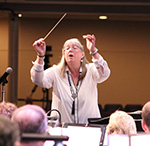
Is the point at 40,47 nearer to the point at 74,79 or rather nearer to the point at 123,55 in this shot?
the point at 74,79

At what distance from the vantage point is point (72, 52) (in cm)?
340

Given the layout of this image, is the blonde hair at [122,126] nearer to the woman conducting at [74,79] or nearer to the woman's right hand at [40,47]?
the woman conducting at [74,79]

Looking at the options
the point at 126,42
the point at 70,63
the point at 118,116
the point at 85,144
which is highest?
the point at 126,42

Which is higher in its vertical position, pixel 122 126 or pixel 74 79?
pixel 74 79

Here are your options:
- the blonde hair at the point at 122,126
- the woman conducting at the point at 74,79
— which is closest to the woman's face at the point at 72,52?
the woman conducting at the point at 74,79

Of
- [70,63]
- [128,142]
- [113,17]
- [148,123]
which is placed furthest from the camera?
[113,17]

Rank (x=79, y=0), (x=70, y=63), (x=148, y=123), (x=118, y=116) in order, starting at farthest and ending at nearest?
1. (x=79, y=0)
2. (x=70, y=63)
3. (x=118, y=116)
4. (x=148, y=123)

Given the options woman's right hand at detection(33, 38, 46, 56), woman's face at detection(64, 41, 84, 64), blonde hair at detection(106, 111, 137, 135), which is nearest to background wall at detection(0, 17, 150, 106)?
woman's face at detection(64, 41, 84, 64)

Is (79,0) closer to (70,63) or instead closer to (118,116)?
(70,63)

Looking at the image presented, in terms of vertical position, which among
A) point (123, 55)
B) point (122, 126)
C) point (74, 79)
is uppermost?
point (123, 55)

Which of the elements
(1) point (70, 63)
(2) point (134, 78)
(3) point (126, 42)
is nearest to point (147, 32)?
(3) point (126, 42)

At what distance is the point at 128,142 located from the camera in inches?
77.2

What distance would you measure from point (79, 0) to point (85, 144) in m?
5.04

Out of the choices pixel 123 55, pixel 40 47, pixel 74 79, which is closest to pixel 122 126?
pixel 74 79
